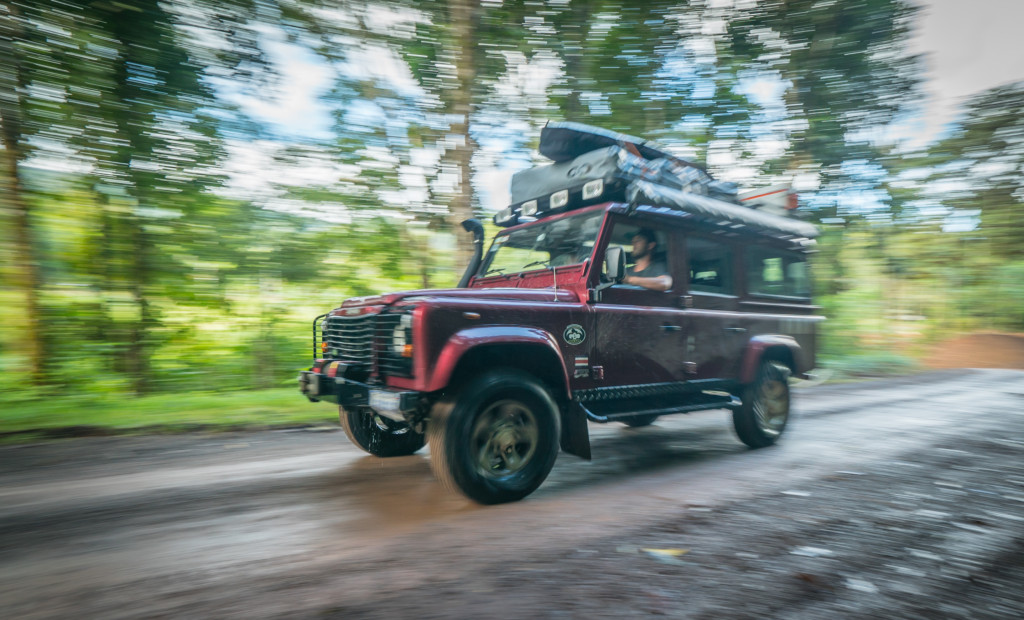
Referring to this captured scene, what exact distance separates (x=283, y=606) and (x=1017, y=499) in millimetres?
4756

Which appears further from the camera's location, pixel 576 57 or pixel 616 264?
pixel 576 57

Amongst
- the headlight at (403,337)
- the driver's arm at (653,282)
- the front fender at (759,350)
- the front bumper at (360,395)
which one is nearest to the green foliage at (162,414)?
the front bumper at (360,395)

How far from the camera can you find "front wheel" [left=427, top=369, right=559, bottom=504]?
3.47 m

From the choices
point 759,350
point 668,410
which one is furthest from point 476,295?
point 759,350

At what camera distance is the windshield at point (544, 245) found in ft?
14.7

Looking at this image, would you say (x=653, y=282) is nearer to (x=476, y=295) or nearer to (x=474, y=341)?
(x=476, y=295)

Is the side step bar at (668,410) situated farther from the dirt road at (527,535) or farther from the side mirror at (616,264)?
the side mirror at (616,264)

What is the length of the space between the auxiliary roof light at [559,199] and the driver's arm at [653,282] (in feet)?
2.88

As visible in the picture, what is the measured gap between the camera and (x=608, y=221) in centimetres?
438

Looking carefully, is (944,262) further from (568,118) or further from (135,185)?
(135,185)

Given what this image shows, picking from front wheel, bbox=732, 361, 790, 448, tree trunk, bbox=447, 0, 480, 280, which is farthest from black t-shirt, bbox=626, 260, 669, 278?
tree trunk, bbox=447, 0, 480, 280

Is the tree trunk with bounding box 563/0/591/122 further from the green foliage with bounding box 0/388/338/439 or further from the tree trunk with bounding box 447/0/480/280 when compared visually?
the green foliage with bounding box 0/388/338/439

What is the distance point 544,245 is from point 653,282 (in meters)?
0.99

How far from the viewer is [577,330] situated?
4117 millimetres
